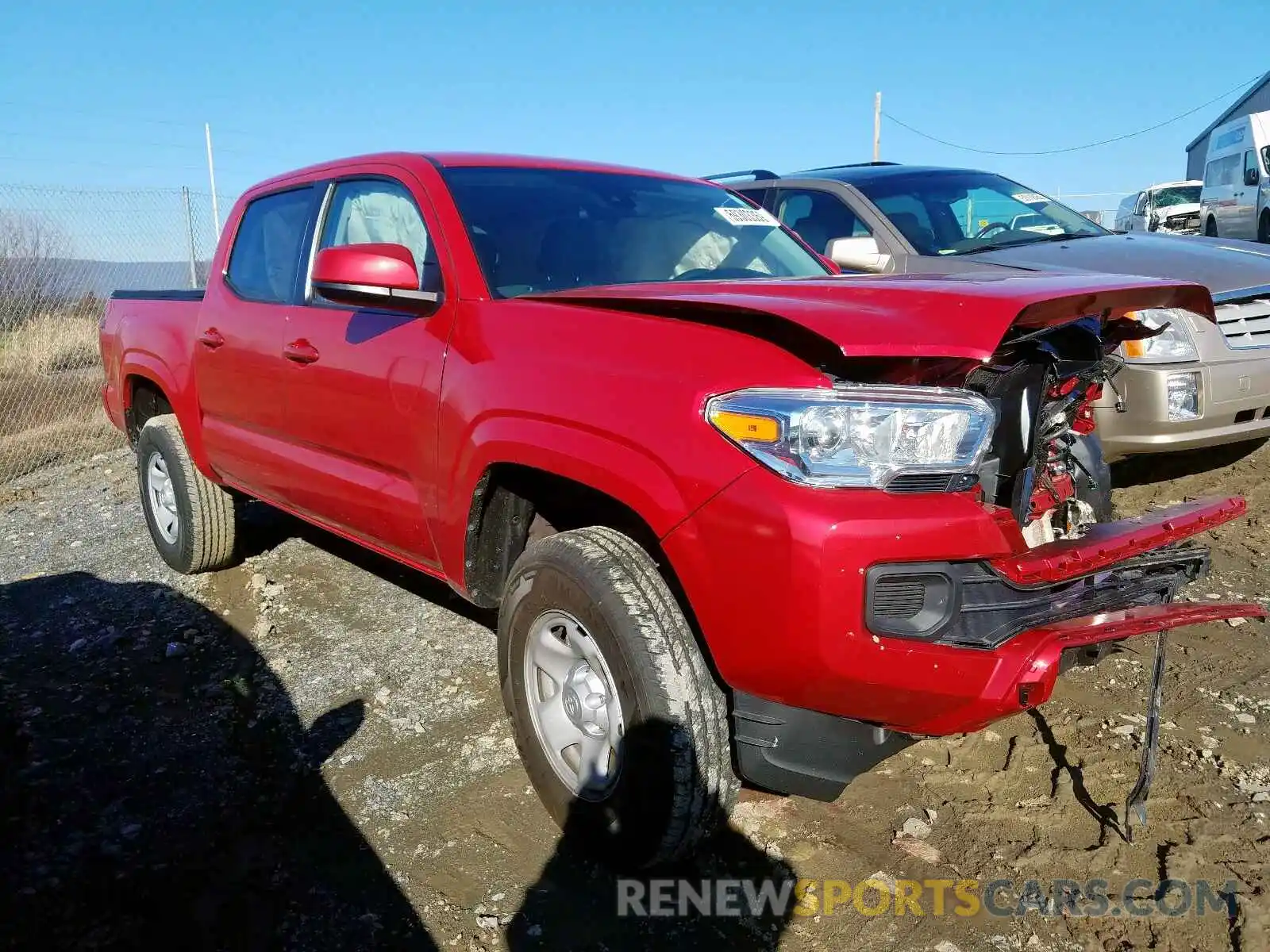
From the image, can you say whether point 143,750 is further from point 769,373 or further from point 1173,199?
point 1173,199

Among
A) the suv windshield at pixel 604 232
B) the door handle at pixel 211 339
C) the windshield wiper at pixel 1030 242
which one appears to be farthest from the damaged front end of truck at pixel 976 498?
the windshield wiper at pixel 1030 242

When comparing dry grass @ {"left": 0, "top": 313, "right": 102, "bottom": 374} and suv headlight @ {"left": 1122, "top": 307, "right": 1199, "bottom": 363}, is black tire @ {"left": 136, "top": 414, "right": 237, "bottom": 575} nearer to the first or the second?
suv headlight @ {"left": 1122, "top": 307, "right": 1199, "bottom": 363}

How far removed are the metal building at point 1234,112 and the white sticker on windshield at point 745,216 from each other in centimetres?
2122

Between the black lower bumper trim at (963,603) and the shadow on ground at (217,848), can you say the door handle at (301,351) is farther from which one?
the black lower bumper trim at (963,603)

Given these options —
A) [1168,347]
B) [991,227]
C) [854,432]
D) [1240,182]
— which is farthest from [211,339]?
[1240,182]

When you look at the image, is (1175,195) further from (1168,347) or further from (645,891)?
(645,891)

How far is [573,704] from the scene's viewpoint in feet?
8.40

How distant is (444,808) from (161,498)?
10.1 feet

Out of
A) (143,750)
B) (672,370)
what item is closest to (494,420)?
(672,370)

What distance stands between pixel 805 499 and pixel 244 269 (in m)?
3.23

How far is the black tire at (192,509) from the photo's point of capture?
471cm

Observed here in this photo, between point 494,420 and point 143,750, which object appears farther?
point 143,750

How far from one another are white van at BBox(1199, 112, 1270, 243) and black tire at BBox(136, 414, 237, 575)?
1360 cm

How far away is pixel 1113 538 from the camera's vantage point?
86.7 inches
